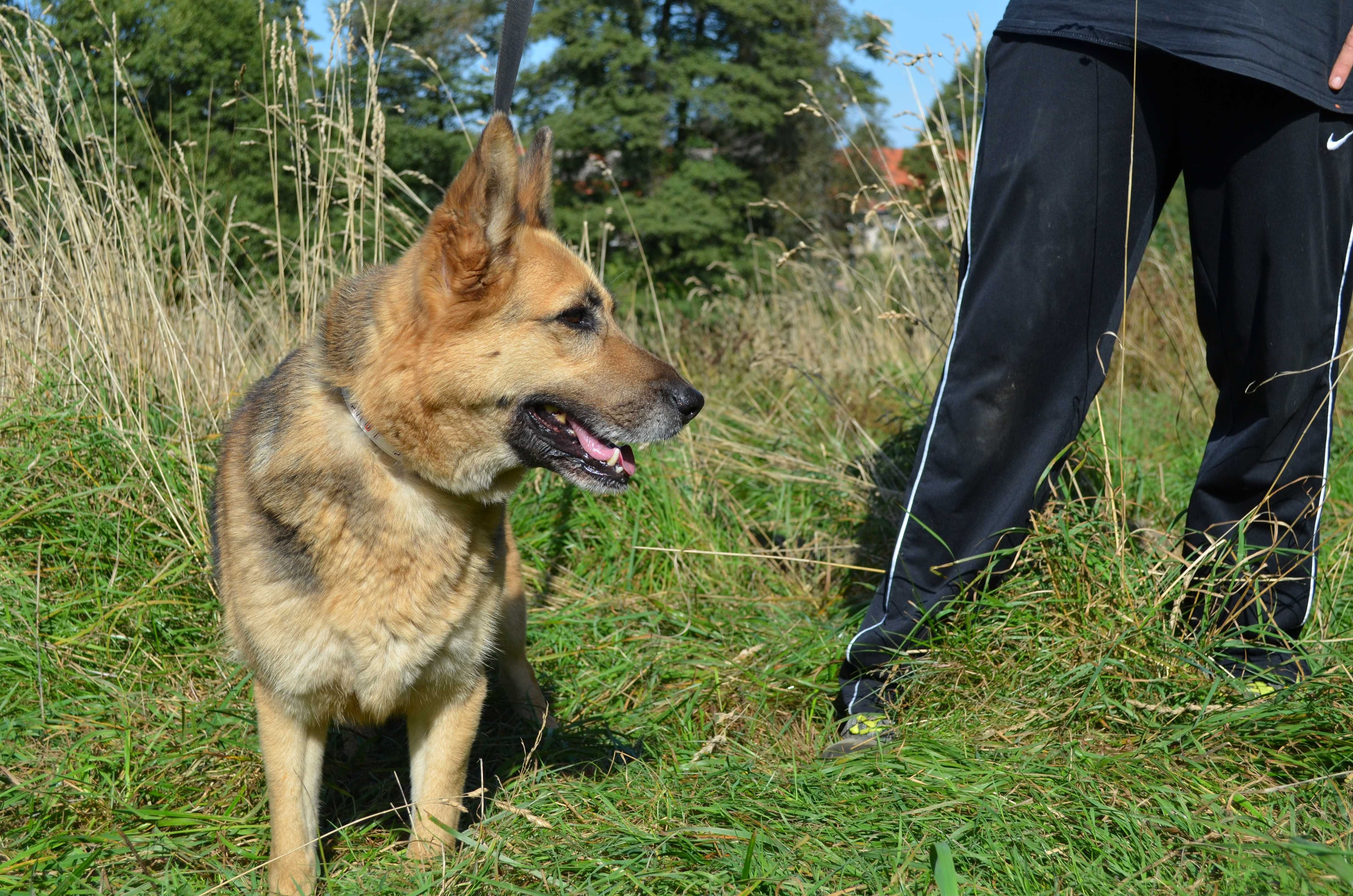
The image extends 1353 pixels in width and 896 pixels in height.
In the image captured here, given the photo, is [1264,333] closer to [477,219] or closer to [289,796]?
[477,219]

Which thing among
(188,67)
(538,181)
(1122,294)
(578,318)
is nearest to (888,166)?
(1122,294)

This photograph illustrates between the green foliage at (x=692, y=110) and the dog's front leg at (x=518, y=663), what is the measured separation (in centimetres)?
1309

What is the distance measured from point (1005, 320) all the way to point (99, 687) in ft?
8.93

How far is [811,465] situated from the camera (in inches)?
160

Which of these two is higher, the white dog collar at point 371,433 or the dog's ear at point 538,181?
the dog's ear at point 538,181

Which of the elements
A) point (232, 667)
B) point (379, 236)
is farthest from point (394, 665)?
point (379, 236)

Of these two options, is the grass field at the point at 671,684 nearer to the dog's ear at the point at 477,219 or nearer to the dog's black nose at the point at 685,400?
the dog's black nose at the point at 685,400

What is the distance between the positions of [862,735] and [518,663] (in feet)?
3.50

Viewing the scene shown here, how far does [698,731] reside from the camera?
275 cm

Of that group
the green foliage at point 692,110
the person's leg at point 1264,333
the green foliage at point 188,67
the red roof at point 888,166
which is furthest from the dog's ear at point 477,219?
the green foliage at point 692,110

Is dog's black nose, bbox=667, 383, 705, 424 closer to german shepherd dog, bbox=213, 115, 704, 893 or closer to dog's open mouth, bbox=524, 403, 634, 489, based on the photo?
german shepherd dog, bbox=213, 115, 704, 893

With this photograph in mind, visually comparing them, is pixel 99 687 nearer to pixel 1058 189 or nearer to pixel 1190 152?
pixel 1058 189

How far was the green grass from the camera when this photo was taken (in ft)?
6.32

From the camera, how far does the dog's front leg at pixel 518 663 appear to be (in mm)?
2857
